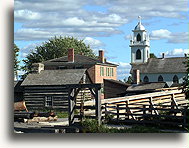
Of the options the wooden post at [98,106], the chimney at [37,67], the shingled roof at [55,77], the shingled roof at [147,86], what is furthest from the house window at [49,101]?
the wooden post at [98,106]

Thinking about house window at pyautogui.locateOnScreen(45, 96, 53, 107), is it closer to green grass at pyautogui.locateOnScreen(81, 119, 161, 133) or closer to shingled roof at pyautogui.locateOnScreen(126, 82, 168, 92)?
shingled roof at pyautogui.locateOnScreen(126, 82, 168, 92)

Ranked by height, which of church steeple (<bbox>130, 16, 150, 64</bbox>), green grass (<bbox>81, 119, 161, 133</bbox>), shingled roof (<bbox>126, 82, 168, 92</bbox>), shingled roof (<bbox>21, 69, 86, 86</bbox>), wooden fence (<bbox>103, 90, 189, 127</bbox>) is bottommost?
green grass (<bbox>81, 119, 161, 133</bbox>)

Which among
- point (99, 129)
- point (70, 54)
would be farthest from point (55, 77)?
point (99, 129)

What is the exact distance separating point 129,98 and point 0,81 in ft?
22.5

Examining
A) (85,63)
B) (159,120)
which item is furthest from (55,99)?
(159,120)

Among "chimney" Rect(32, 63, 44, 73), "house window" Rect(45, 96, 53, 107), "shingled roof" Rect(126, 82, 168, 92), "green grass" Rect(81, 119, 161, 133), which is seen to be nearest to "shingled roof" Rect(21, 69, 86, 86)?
"chimney" Rect(32, 63, 44, 73)

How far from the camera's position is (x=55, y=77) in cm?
2673

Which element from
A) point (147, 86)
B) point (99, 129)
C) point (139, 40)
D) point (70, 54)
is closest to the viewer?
point (99, 129)

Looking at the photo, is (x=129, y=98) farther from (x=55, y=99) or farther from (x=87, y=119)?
(x=55, y=99)

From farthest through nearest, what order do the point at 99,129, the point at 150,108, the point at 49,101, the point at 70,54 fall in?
the point at 49,101
the point at 70,54
the point at 150,108
the point at 99,129

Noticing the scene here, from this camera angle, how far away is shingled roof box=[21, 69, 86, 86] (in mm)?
25839

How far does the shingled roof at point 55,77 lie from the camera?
2584 centimetres

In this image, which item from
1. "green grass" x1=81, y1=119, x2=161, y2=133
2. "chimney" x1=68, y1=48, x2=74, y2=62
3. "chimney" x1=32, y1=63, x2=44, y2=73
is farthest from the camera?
"chimney" x1=32, y1=63, x2=44, y2=73

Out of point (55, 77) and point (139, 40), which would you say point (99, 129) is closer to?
point (139, 40)
